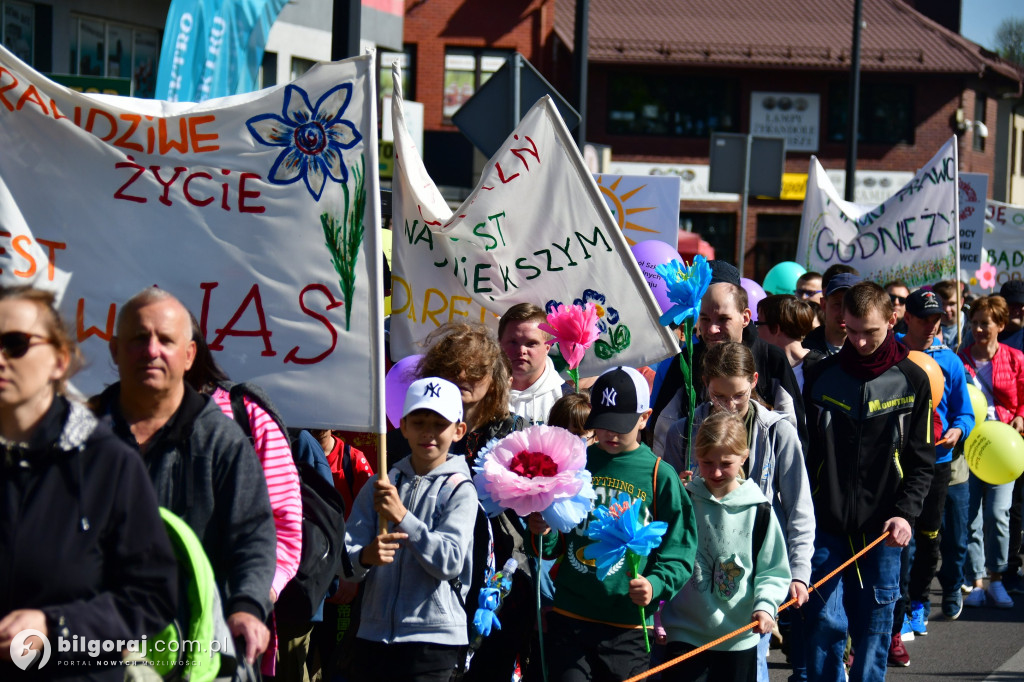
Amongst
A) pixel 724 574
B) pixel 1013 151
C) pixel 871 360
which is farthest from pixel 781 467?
pixel 1013 151

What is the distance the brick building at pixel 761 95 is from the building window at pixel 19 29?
21.2 meters

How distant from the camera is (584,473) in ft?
15.1

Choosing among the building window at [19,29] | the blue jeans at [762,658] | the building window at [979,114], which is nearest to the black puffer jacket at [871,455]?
the blue jeans at [762,658]

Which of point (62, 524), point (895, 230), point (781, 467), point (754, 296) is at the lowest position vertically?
point (781, 467)

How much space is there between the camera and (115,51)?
15.0 metres

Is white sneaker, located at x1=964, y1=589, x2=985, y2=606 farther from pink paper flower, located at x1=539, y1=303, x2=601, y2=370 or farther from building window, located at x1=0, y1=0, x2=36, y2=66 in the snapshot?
building window, located at x1=0, y1=0, x2=36, y2=66

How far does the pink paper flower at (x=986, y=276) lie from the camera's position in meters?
14.8

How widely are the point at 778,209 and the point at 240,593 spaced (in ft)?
112

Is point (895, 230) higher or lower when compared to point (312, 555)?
higher

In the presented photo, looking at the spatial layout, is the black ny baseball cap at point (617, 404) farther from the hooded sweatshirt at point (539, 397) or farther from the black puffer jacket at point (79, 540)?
the black puffer jacket at point (79, 540)

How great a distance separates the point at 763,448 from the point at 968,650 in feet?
9.73

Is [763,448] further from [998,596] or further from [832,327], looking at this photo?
[998,596]

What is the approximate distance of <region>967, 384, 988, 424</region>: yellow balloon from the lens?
361 inches

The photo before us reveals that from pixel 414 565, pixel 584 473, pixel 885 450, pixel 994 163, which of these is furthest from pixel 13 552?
pixel 994 163
